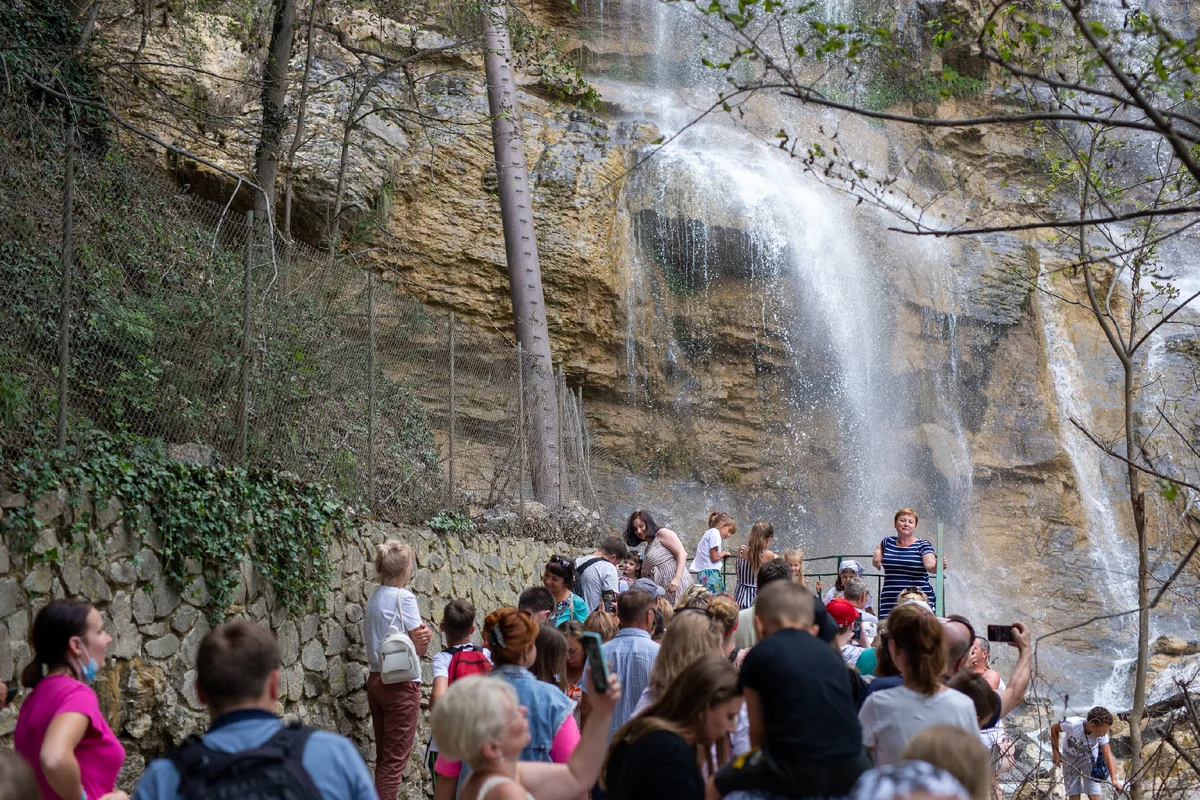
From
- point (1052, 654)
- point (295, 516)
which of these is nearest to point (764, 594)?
point (295, 516)

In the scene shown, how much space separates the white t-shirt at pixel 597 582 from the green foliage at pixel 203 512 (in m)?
2.02

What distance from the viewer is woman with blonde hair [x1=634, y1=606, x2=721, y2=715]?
4.35 meters

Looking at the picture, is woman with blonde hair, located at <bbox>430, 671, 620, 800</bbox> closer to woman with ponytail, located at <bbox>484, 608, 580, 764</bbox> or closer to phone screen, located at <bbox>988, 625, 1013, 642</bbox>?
woman with ponytail, located at <bbox>484, 608, 580, 764</bbox>

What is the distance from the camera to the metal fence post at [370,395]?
938 cm

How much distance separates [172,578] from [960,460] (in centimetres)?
1966

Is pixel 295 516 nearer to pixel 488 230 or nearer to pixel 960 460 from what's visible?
pixel 488 230

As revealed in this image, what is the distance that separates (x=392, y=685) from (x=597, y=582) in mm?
2237

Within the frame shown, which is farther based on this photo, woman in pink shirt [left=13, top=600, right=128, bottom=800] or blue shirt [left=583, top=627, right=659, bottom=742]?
blue shirt [left=583, top=627, right=659, bottom=742]

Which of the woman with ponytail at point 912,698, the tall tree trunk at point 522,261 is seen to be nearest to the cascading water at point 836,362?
the tall tree trunk at point 522,261

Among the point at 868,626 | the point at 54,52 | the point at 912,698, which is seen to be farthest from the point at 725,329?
the point at 912,698

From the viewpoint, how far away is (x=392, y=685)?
7254mm

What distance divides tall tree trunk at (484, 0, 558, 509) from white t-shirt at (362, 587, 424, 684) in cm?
615

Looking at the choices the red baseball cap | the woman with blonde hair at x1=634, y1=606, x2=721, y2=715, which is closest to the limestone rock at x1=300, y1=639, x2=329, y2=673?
the red baseball cap

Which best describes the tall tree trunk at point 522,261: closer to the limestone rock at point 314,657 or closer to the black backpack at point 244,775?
the limestone rock at point 314,657
